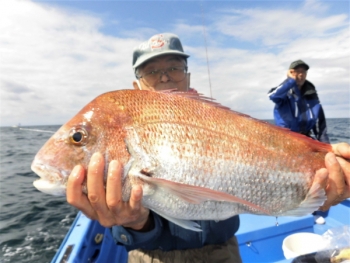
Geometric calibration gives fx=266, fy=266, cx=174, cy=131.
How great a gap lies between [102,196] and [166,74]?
1.69 m

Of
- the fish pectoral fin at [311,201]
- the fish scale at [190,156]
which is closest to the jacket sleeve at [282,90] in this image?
the fish scale at [190,156]

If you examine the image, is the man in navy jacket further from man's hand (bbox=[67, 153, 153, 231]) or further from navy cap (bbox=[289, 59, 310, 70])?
man's hand (bbox=[67, 153, 153, 231])

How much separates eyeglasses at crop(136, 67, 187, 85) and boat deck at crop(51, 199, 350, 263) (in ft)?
7.37

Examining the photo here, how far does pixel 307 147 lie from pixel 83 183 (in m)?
1.50

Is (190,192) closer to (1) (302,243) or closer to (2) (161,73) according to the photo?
(2) (161,73)

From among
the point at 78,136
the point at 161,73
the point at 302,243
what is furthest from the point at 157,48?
the point at 302,243

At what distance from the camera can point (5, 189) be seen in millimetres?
10906

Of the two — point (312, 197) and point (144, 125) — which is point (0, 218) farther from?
point (312, 197)

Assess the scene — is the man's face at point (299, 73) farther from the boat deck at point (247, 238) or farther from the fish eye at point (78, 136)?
the fish eye at point (78, 136)

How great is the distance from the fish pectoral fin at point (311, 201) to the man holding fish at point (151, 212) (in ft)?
0.20

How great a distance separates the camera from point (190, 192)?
1549 millimetres

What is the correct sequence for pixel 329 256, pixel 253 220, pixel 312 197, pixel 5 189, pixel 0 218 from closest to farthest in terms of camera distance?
1. pixel 312 197
2. pixel 329 256
3. pixel 253 220
4. pixel 0 218
5. pixel 5 189

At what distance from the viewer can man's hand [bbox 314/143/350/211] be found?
182 centimetres

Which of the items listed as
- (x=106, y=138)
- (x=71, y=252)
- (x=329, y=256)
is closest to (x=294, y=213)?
(x=329, y=256)
